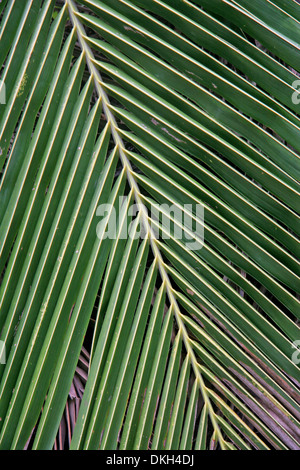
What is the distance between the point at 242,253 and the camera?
754 millimetres

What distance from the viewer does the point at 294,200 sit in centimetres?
71

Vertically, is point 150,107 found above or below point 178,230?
above

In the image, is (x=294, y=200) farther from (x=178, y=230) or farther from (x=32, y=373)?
(x=32, y=373)

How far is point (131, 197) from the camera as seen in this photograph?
746mm

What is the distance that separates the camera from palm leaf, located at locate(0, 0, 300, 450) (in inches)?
27.4

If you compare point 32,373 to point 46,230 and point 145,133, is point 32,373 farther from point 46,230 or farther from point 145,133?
point 145,133

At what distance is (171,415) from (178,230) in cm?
36

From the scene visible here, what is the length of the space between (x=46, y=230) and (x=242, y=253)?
38 centimetres

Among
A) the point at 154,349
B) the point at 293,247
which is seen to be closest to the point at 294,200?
the point at 293,247

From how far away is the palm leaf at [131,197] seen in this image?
696 millimetres
